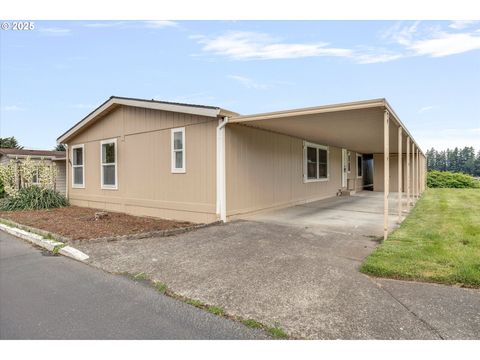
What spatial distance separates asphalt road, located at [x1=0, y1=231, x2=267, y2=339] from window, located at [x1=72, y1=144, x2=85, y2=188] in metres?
8.39

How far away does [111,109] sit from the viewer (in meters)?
10.2

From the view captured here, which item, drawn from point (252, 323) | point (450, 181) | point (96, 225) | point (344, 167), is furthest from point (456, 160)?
point (252, 323)

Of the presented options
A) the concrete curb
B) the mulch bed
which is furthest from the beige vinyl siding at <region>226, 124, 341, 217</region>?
the concrete curb

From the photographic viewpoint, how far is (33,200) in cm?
1110

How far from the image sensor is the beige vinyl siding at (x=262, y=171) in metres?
7.63

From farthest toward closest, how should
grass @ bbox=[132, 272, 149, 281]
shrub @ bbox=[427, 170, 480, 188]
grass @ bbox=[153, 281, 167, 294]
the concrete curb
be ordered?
1. shrub @ bbox=[427, 170, 480, 188]
2. the concrete curb
3. grass @ bbox=[132, 272, 149, 281]
4. grass @ bbox=[153, 281, 167, 294]

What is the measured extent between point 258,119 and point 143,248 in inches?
144

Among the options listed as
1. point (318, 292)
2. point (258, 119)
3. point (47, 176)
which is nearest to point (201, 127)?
point (258, 119)

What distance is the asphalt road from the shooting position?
2.52 m

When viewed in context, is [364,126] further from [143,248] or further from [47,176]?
[47,176]

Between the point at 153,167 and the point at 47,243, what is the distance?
148 inches

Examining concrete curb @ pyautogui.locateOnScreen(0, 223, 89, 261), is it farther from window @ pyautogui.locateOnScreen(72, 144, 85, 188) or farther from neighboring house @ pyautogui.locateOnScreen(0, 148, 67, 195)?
neighboring house @ pyautogui.locateOnScreen(0, 148, 67, 195)
